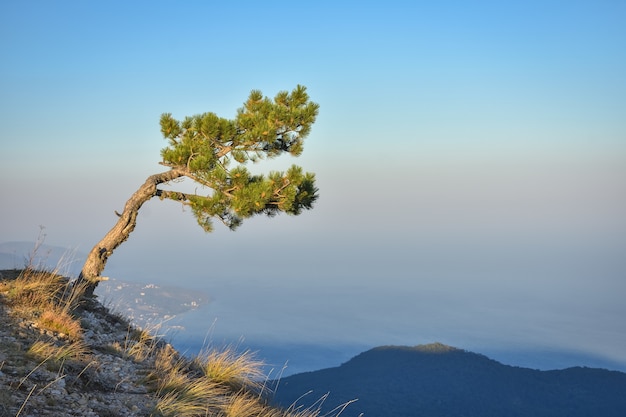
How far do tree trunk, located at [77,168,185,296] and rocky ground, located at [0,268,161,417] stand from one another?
2.90 m

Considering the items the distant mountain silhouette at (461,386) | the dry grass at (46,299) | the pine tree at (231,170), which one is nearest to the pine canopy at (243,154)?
the pine tree at (231,170)

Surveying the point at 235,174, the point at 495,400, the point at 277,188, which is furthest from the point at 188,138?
the point at 495,400

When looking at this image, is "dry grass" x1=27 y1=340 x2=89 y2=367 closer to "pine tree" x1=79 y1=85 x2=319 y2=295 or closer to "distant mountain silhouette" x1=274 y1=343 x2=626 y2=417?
"pine tree" x1=79 y1=85 x2=319 y2=295

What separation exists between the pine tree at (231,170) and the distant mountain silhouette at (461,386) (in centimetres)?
6688

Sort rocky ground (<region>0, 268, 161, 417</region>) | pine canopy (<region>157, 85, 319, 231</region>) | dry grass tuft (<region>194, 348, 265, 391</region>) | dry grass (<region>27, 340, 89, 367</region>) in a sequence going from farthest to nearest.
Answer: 1. pine canopy (<region>157, 85, 319, 231</region>)
2. dry grass tuft (<region>194, 348, 265, 391</region>)
3. dry grass (<region>27, 340, 89, 367</region>)
4. rocky ground (<region>0, 268, 161, 417</region>)

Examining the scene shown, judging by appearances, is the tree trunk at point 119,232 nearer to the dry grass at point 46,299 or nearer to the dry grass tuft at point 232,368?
the dry grass at point 46,299

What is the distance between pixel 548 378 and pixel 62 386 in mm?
99043

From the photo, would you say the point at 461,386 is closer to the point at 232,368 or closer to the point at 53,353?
the point at 232,368

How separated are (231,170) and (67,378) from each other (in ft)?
19.9

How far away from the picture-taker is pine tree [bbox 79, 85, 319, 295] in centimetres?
1173

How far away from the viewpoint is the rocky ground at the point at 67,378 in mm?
5578

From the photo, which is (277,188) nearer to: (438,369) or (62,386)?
(62,386)

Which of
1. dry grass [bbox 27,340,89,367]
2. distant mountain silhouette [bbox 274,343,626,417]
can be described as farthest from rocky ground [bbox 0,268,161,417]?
distant mountain silhouette [bbox 274,343,626,417]

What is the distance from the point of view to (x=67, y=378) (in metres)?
6.54
